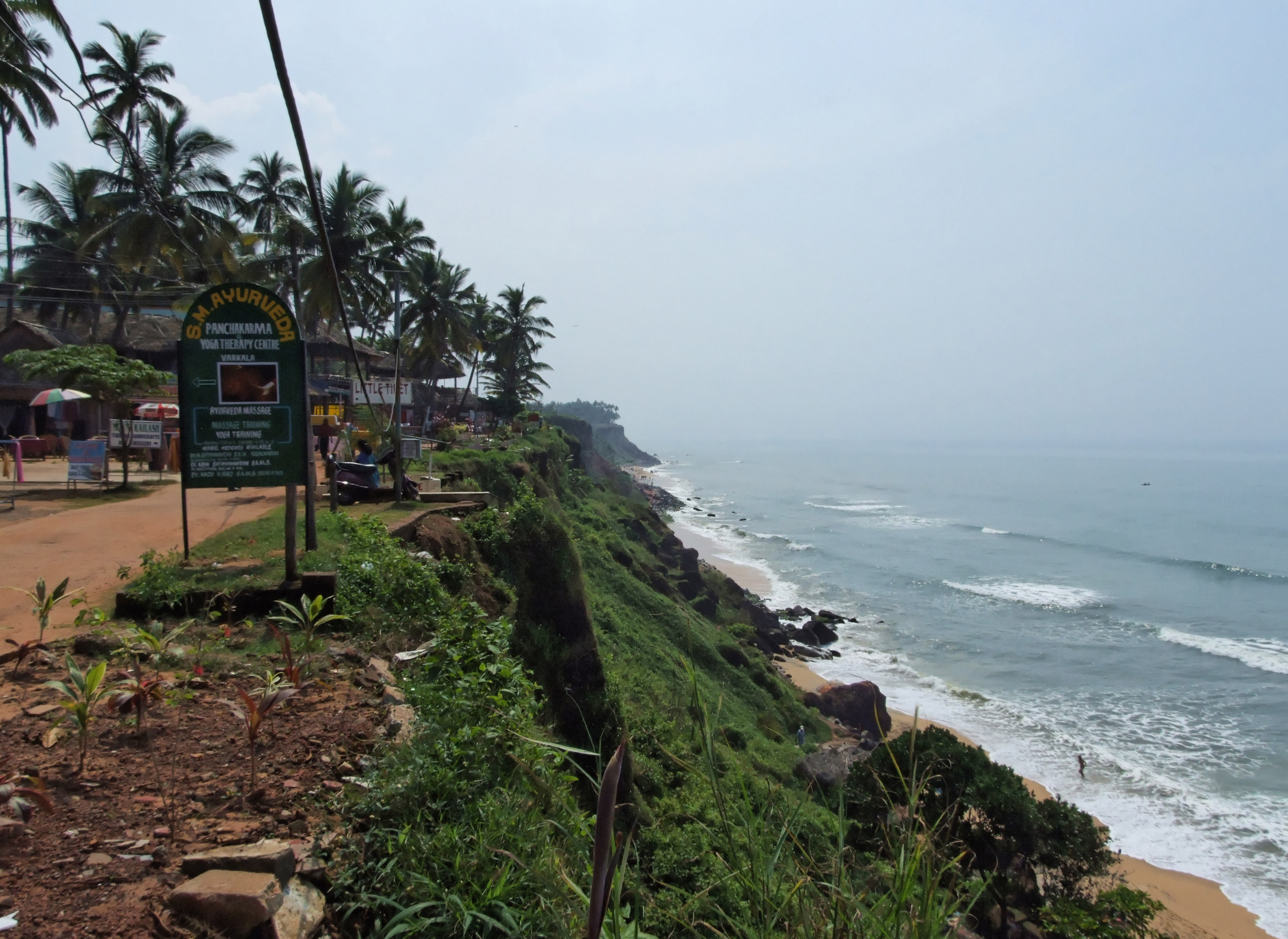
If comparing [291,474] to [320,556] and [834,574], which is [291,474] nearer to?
[320,556]

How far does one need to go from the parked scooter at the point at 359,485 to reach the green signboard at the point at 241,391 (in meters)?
6.34

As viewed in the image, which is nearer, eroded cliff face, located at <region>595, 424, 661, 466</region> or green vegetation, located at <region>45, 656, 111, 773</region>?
Answer: green vegetation, located at <region>45, 656, 111, 773</region>

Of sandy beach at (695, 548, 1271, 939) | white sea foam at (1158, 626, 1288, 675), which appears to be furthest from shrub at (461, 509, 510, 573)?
white sea foam at (1158, 626, 1288, 675)

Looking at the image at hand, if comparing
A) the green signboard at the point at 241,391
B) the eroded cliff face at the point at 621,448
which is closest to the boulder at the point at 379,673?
the green signboard at the point at 241,391

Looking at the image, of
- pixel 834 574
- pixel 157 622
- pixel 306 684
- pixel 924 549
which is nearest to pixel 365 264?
pixel 157 622

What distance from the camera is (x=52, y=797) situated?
3680 mm

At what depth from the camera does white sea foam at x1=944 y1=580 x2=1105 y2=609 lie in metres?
38.5

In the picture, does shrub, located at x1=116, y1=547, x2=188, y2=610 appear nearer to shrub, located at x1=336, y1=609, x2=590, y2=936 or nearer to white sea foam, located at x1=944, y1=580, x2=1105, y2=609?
shrub, located at x1=336, y1=609, x2=590, y2=936

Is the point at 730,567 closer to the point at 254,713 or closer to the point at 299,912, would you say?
the point at 254,713

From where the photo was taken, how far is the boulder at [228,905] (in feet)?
9.50

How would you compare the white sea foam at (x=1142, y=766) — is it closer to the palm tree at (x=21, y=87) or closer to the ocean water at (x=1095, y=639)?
the ocean water at (x=1095, y=639)

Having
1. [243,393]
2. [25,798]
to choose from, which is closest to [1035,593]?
[243,393]

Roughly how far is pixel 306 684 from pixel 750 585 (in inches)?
1448

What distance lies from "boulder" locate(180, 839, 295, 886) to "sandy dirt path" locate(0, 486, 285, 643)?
14.9 feet
